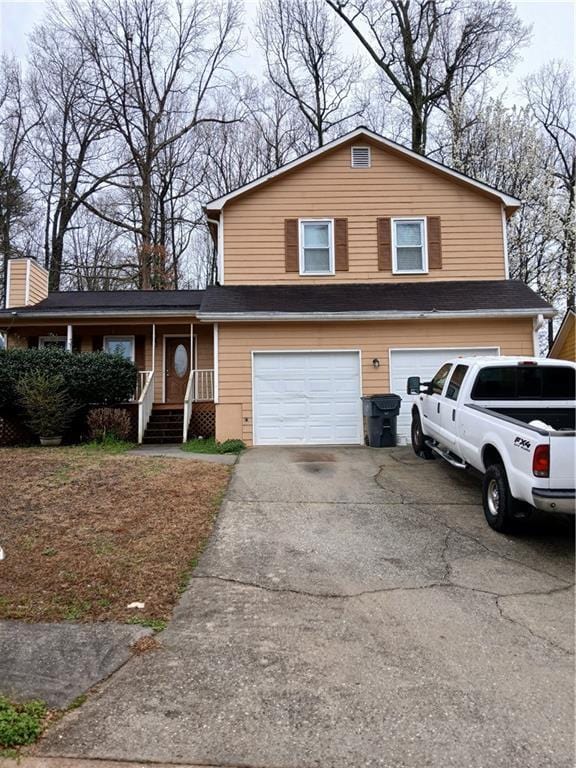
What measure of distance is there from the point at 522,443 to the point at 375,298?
7.39 metres

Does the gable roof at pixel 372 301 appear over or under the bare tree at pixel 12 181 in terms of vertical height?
under

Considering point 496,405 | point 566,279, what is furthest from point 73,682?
point 566,279

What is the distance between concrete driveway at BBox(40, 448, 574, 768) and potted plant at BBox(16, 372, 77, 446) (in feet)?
22.2

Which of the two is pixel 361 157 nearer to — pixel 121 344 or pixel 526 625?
pixel 121 344

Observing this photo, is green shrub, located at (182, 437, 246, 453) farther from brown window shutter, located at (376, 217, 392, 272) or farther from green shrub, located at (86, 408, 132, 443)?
brown window shutter, located at (376, 217, 392, 272)

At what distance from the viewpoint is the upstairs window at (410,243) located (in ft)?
41.1

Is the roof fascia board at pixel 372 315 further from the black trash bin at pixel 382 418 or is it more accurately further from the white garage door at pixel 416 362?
the black trash bin at pixel 382 418

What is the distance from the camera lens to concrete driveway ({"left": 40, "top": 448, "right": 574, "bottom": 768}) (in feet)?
7.72

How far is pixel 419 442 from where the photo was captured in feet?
30.4

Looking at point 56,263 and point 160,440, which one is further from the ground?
point 56,263

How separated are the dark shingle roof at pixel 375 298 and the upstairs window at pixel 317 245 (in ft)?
1.99

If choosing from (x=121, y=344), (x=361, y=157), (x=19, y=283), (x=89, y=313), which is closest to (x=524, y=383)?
(x=361, y=157)

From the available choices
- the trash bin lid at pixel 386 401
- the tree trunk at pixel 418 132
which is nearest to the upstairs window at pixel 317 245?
the trash bin lid at pixel 386 401

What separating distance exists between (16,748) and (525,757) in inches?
94.1
